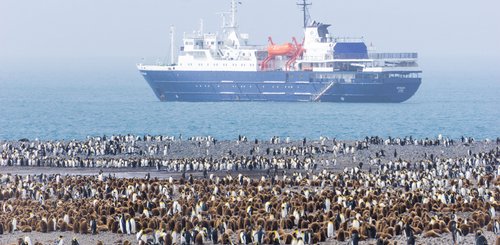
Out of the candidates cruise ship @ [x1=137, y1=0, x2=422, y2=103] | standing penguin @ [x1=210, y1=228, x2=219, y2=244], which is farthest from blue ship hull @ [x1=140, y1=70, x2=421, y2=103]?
standing penguin @ [x1=210, y1=228, x2=219, y2=244]

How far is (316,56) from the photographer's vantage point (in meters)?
93.6

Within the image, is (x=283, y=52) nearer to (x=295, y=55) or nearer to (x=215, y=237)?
(x=295, y=55)

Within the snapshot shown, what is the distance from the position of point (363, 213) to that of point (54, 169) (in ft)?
66.2

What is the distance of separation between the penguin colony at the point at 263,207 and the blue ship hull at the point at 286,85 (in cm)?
4813

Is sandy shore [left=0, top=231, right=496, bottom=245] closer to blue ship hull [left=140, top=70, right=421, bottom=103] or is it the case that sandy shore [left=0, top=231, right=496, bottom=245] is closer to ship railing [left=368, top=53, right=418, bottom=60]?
blue ship hull [left=140, top=70, right=421, bottom=103]

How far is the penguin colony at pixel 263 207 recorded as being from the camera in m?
25.3

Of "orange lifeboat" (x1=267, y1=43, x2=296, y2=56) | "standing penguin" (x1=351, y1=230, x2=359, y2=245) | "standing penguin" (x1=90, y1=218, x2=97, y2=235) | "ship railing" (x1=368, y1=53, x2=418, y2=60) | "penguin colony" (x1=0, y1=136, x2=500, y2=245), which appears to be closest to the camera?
"standing penguin" (x1=351, y1=230, x2=359, y2=245)

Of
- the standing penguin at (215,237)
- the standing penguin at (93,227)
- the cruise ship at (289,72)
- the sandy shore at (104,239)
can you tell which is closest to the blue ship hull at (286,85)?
the cruise ship at (289,72)

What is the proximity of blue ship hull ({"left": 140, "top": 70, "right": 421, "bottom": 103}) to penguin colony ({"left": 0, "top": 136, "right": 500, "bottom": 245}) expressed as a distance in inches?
1895

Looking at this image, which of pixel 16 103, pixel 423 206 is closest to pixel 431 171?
pixel 423 206

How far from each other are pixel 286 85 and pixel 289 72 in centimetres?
170

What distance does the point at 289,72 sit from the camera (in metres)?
89.2

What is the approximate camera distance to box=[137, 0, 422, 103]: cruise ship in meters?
88.8

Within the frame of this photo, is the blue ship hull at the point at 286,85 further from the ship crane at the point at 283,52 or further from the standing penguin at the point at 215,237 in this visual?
the standing penguin at the point at 215,237
